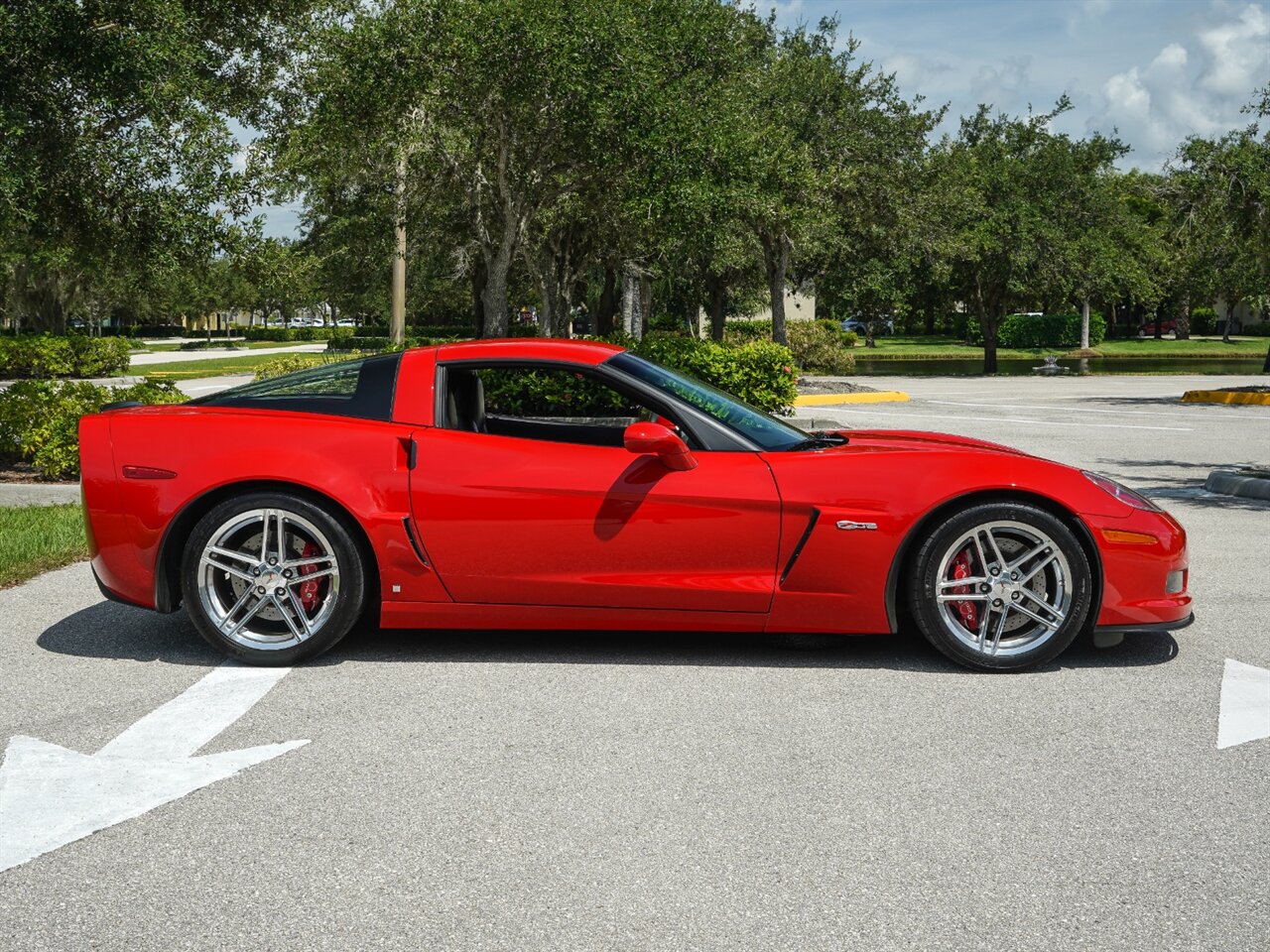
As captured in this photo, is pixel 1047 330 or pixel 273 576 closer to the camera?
pixel 273 576

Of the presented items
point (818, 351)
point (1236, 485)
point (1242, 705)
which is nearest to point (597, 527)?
point (1242, 705)

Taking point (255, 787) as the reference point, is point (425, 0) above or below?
above

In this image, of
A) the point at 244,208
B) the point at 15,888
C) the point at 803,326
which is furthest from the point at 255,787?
the point at 803,326

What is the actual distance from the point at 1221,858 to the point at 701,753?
1.62 metres

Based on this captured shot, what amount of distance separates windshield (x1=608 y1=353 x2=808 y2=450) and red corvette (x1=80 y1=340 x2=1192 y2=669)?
0.04m

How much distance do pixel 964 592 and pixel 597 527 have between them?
60.4 inches

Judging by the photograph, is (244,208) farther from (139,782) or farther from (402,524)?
(139,782)

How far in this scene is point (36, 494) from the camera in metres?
10.6

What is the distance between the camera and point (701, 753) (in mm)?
4383

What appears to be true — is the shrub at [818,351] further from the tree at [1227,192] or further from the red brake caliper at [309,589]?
the red brake caliper at [309,589]

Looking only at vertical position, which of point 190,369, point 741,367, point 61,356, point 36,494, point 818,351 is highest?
point 61,356

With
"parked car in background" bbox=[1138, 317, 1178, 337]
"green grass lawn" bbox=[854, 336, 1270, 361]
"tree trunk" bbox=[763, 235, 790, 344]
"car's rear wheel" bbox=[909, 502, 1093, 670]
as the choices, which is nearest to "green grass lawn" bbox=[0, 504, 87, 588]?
"car's rear wheel" bbox=[909, 502, 1093, 670]

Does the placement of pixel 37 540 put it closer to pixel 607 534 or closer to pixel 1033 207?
pixel 607 534

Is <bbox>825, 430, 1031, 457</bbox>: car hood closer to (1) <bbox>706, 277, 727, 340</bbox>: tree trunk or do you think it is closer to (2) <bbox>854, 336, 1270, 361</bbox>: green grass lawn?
(1) <bbox>706, 277, 727, 340</bbox>: tree trunk
